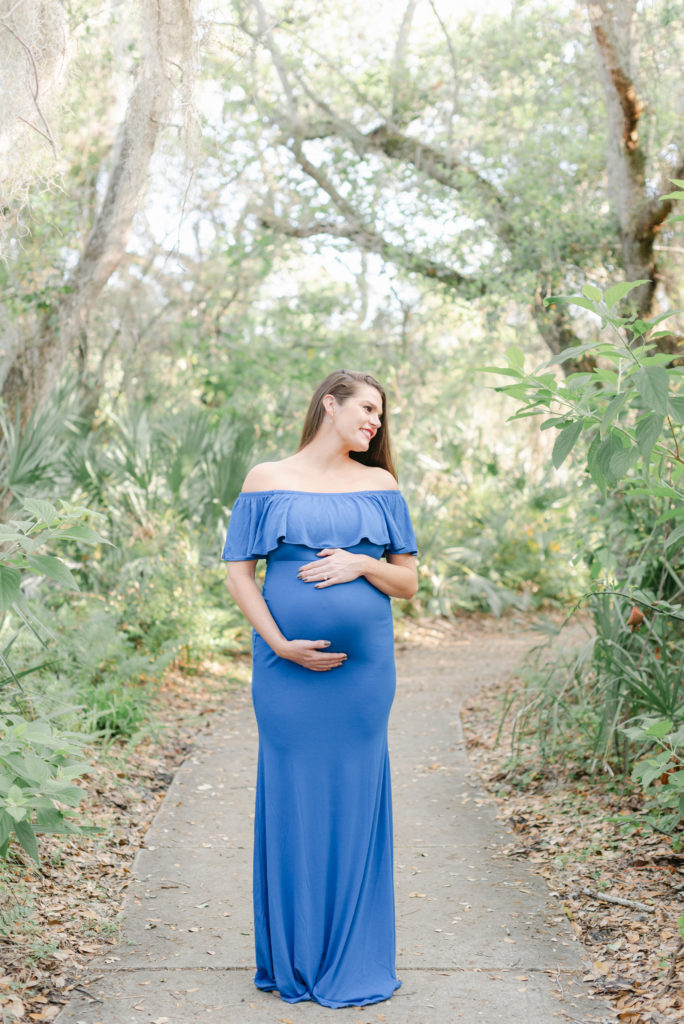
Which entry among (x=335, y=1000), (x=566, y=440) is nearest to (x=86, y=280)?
(x=566, y=440)

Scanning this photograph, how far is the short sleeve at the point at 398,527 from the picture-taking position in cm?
343

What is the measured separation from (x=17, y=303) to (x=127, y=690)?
10.6 feet

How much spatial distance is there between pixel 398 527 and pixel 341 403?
486mm

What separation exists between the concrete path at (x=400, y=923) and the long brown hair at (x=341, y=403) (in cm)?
181

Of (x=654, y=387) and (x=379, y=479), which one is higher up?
(x=654, y=387)

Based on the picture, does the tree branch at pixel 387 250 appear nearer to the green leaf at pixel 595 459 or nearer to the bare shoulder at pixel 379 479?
the bare shoulder at pixel 379 479

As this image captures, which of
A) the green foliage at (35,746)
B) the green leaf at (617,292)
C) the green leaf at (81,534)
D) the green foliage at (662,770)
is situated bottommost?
the green foliage at (662,770)

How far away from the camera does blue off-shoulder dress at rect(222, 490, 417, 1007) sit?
10.5 ft

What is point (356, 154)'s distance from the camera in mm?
9898

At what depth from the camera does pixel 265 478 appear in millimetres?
3354

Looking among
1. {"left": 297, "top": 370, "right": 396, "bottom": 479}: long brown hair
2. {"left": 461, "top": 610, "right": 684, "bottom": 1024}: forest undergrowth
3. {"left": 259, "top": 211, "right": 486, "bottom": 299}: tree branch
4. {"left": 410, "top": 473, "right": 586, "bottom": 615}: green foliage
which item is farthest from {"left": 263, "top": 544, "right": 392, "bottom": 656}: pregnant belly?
{"left": 410, "top": 473, "right": 586, "bottom": 615}: green foliage

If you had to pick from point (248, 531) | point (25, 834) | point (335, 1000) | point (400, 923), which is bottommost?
point (400, 923)

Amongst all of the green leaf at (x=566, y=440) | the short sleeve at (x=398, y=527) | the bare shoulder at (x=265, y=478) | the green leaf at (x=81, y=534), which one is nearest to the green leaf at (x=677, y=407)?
the green leaf at (x=566, y=440)

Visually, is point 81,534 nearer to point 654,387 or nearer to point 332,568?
point 332,568
